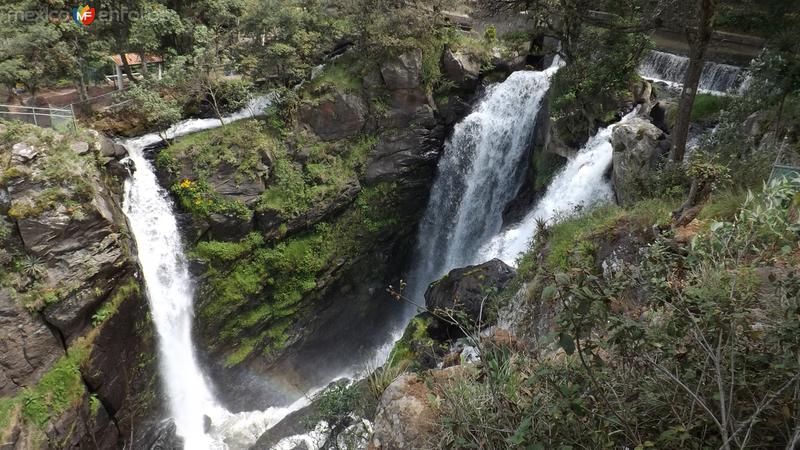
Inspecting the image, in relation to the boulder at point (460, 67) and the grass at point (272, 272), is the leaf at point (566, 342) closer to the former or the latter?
the grass at point (272, 272)

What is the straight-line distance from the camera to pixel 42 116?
11.6m

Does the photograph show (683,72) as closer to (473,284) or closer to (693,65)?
Result: (693,65)

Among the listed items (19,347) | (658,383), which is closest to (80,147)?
(19,347)

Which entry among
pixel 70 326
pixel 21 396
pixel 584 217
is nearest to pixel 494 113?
pixel 584 217

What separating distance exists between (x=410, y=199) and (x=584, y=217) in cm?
875

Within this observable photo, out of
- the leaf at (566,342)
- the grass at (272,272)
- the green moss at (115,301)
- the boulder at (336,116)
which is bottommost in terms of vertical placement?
the grass at (272,272)

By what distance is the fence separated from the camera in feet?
37.0

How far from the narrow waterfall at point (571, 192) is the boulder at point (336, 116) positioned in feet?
21.8

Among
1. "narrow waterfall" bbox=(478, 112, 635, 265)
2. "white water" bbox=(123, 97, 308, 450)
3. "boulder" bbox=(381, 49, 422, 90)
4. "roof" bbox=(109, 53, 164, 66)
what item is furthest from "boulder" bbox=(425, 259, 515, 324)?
"roof" bbox=(109, 53, 164, 66)

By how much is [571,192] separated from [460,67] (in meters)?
7.00

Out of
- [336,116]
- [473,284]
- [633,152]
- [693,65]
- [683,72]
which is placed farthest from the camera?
[336,116]

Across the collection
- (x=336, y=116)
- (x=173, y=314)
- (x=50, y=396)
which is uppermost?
(x=336, y=116)

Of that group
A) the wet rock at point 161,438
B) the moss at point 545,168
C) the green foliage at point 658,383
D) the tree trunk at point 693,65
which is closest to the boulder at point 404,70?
the moss at point 545,168

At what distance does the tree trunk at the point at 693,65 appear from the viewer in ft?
24.2
